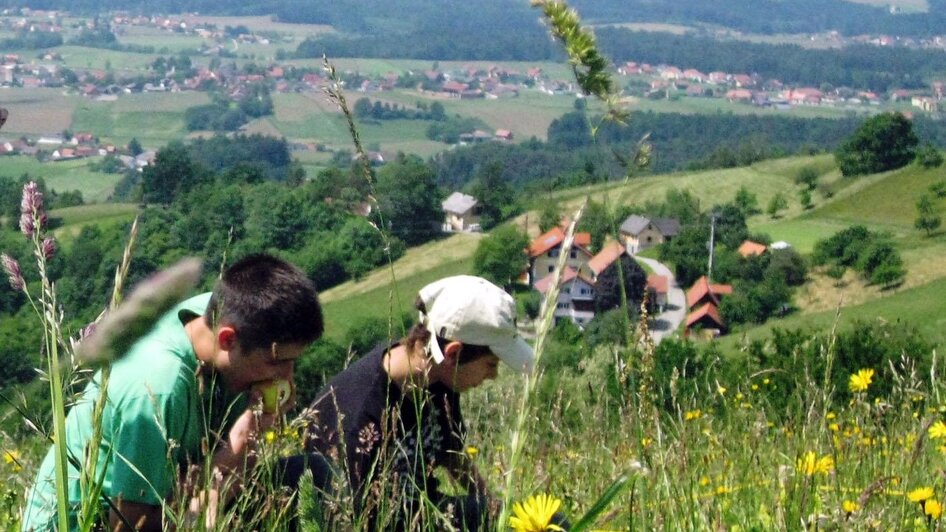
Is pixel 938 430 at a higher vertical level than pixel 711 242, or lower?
higher

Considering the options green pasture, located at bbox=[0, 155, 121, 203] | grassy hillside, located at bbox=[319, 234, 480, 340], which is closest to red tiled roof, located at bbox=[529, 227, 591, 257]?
grassy hillside, located at bbox=[319, 234, 480, 340]

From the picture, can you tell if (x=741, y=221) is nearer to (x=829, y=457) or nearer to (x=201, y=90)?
(x=829, y=457)

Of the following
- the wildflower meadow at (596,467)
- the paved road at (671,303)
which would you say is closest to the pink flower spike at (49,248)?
the wildflower meadow at (596,467)

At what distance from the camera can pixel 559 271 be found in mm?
956

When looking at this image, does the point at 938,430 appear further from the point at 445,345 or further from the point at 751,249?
the point at 751,249

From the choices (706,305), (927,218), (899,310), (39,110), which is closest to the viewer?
(899,310)

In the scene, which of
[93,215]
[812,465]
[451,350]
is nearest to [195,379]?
[451,350]

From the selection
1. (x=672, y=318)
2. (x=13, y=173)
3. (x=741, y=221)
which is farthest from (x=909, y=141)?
(x=13, y=173)

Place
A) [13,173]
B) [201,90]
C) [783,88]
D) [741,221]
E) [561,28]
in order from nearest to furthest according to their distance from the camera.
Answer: [561,28] < [741,221] < [13,173] < [201,90] < [783,88]

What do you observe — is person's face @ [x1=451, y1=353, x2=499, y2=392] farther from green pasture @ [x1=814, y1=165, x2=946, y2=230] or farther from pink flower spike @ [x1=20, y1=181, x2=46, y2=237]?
green pasture @ [x1=814, y1=165, x2=946, y2=230]

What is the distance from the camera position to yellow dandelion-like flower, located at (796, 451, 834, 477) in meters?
1.64

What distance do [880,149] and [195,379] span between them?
63468 mm

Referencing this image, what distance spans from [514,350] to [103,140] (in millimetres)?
82484

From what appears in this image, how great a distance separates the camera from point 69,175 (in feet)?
212
